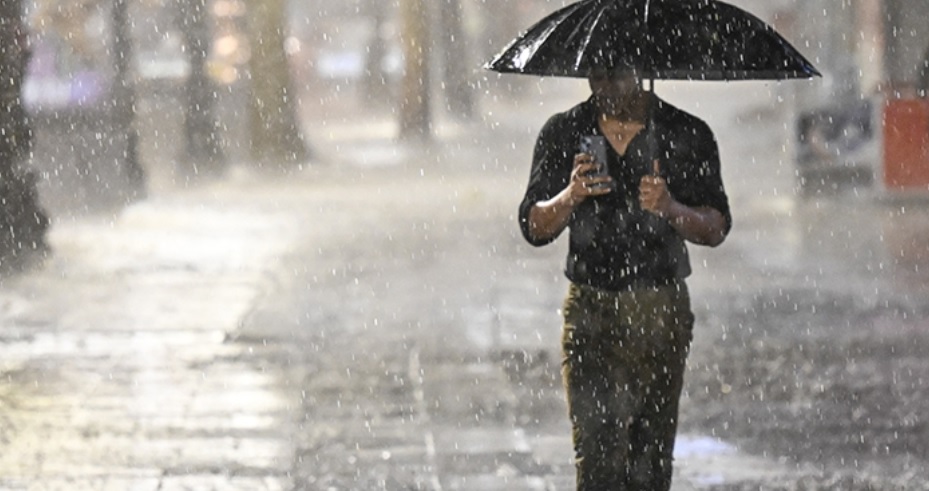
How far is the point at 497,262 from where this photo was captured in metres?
15.1

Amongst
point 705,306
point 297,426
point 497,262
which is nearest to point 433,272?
point 497,262

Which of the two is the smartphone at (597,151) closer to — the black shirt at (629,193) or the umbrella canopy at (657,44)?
the black shirt at (629,193)

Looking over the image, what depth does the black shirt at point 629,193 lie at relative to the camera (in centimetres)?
520

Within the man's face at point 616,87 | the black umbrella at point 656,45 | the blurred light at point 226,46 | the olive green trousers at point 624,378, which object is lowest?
the olive green trousers at point 624,378

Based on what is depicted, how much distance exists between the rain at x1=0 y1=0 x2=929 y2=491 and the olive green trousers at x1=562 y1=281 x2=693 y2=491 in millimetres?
70

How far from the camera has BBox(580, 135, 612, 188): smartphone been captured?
199 inches

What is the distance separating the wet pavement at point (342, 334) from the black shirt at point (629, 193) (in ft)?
6.68

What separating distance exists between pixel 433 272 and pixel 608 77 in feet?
30.8

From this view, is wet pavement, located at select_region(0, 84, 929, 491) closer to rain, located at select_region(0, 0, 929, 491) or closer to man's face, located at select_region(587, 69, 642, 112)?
rain, located at select_region(0, 0, 929, 491)

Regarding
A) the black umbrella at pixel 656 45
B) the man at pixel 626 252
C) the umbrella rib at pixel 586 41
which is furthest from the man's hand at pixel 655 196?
the umbrella rib at pixel 586 41

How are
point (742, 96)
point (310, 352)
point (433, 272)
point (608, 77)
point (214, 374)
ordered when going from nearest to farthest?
point (608, 77) → point (214, 374) → point (310, 352) → point (433, 272) → point (742, 96)

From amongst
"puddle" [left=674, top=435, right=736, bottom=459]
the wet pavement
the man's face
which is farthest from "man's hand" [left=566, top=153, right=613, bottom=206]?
"puddle" [left=674, top=435, right=736, bottom=459]

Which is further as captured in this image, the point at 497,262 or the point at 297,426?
the point at 497,262

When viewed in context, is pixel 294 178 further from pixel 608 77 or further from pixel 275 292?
pixel 608 77
